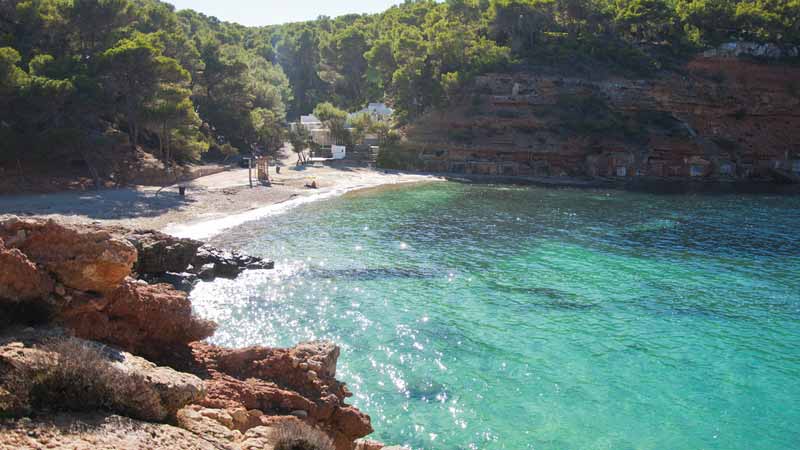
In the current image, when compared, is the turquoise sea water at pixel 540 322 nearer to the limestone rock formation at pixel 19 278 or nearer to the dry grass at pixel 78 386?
the dry grass at pixel 78 386

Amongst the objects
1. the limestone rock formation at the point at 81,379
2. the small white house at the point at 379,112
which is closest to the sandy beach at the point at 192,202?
the limestone rock formation at the point at 81,379

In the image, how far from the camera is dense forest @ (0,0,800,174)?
35844mm

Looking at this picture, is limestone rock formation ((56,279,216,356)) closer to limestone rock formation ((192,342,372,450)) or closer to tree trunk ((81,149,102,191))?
limestone rock formation ((192,342,372,450))

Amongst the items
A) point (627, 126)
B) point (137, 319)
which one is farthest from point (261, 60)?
point (137, 319)

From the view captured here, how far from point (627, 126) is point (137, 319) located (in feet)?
195

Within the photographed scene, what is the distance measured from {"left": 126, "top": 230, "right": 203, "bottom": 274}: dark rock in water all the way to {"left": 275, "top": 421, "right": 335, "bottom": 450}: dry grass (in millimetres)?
15779

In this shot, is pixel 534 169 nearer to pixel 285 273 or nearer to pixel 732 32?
pixel 732 32

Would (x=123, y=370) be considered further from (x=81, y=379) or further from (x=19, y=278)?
(x=19, y=278)

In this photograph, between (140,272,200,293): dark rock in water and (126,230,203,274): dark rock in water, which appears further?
(126,230,203,274): dark rock in water

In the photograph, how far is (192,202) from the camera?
3547 centimetres

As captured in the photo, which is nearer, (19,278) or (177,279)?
(19,278)

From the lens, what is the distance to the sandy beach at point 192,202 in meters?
28.7

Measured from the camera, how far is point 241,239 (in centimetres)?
2912

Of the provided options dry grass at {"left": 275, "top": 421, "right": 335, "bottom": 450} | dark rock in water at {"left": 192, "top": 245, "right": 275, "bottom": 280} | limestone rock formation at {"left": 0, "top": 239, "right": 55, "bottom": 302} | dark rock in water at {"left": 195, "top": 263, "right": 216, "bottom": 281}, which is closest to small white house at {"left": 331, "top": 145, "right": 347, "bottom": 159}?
dark rock in water at {"left": 192, "top": 245, "right": 275, "bottom": 280}
